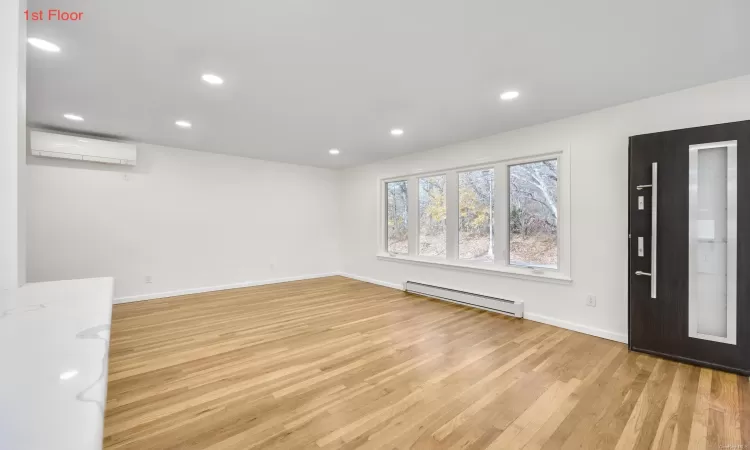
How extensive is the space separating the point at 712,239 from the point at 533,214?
1.58 m

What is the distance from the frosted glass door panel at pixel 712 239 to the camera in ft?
8.17

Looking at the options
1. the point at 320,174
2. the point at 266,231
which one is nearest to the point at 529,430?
the point at 266,231

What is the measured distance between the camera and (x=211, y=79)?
8.45ft

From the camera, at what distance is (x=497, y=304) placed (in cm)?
405

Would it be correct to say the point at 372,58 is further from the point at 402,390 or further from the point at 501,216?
the point at 501,216

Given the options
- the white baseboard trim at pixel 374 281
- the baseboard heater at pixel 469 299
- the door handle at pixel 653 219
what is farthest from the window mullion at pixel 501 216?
the white baseboard trim at pixel 374 281

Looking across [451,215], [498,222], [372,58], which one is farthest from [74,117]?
[498,222]

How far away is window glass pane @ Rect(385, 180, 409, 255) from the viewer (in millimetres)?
5773

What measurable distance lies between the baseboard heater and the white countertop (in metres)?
4.00

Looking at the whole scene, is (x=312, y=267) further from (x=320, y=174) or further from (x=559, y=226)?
(x=559, y=226)

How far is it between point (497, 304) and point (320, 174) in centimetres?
456

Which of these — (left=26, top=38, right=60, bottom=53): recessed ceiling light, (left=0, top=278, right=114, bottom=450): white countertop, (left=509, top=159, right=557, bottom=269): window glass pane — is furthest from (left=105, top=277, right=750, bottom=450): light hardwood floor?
(left=26, top=38, right=60, bottom=53): recessed ceiling light

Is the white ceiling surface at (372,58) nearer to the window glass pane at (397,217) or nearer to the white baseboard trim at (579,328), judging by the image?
the window glass pane at (397,217)

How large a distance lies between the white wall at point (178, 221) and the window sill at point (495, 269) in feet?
7.41
